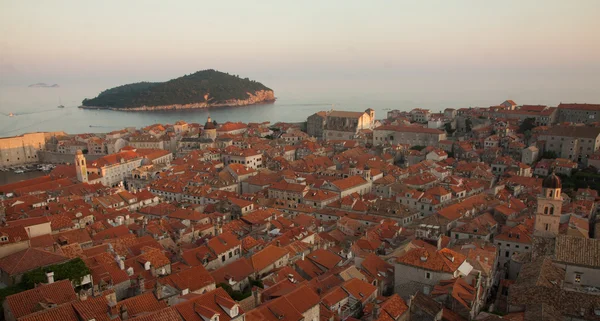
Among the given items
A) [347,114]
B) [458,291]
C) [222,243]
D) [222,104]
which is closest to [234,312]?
[458,291]

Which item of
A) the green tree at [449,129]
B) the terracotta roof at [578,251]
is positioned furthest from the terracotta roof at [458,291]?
the green tree at [449,129]

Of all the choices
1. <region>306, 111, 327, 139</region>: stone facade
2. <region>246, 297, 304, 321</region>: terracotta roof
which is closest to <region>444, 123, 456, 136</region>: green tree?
<region>306, 111, 327, 139</region>: stone facade

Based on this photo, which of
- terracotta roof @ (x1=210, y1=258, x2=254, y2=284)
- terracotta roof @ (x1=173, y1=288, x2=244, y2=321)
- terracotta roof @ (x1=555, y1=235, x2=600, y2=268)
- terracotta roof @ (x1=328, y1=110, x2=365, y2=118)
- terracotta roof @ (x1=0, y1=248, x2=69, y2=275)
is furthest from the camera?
terracotta roof @ (x1=328, y1=110, x2=365, y2=118)

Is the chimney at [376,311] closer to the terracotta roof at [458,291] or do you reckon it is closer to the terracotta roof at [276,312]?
the terracotta roof at [276,312]

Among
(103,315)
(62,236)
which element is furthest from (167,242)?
(103,315)

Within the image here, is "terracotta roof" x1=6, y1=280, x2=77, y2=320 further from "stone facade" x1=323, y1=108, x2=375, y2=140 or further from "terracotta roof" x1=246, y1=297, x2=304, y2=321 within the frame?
"stone facade" x1=323, y1=108, x2=375, y2=140

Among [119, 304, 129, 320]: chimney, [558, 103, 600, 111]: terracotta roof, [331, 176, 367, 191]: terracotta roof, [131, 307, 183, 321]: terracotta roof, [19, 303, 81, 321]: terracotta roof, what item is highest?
[558, 103, 600, 111]: terracotta roof

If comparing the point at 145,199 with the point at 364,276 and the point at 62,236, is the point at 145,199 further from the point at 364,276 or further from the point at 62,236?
the point at 364,276
